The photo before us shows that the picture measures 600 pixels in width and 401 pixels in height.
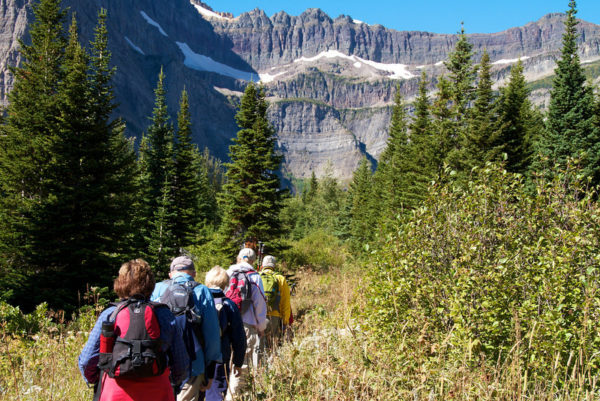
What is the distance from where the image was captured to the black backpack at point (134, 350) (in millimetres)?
2725

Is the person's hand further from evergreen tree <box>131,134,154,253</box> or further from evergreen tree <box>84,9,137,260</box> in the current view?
evergreen tree <box>131,134,154,253</box>

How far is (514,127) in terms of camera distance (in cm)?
2544

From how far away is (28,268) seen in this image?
1382 centimetres

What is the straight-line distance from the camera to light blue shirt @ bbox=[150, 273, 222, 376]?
3.83 metres

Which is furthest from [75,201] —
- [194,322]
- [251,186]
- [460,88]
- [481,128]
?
[481,128]

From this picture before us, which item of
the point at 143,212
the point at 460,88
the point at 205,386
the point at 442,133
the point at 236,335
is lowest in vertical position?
the point at 205,386

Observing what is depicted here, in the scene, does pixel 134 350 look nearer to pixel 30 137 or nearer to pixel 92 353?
pixel 92 353

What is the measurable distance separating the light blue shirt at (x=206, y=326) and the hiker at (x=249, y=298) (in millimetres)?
1483

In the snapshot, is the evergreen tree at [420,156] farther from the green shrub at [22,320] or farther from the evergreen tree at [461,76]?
the green shrub at [22,320]

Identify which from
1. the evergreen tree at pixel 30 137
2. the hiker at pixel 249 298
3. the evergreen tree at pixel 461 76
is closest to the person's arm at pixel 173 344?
the hiker at pixel 249 298

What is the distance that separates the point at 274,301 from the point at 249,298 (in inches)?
45.6

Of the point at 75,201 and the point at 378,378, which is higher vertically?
the point at 75,201

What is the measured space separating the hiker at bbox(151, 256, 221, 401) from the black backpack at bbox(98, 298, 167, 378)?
2.63ft

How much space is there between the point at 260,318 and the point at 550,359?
3.67m
